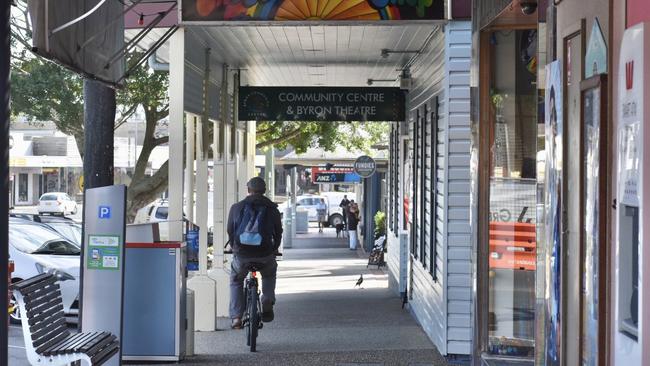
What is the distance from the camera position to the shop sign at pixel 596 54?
4223mm

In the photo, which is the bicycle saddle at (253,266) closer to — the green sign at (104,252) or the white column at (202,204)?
the white column at (202,204)

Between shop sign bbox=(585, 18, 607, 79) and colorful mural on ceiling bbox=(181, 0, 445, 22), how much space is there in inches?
190

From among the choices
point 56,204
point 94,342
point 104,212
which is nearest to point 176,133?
point 104,212

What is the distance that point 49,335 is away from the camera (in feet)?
23.5

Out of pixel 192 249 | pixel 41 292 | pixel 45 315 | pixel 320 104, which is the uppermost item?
pixel 320 104

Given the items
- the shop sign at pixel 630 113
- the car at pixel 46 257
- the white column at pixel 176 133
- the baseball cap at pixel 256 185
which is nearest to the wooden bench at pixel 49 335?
the white column at pixel 176 133

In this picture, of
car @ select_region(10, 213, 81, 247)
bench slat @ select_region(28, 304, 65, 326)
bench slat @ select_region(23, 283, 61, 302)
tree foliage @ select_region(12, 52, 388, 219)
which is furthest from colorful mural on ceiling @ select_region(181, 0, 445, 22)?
tree foliage @ select_region(12, 52, 388, 219)

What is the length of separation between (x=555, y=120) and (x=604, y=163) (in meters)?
0.89

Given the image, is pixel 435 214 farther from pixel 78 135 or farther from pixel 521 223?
pixel 78 135

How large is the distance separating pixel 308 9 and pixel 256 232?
7.57 feet

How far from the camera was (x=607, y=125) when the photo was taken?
418 centimetres

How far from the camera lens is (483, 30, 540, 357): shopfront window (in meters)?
7.75

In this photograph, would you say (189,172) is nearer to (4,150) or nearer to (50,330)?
(50,330)

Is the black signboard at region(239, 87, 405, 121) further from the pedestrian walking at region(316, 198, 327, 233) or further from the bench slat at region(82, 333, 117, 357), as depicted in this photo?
the pedestrian walking at region(316, 198, 327, 233)
